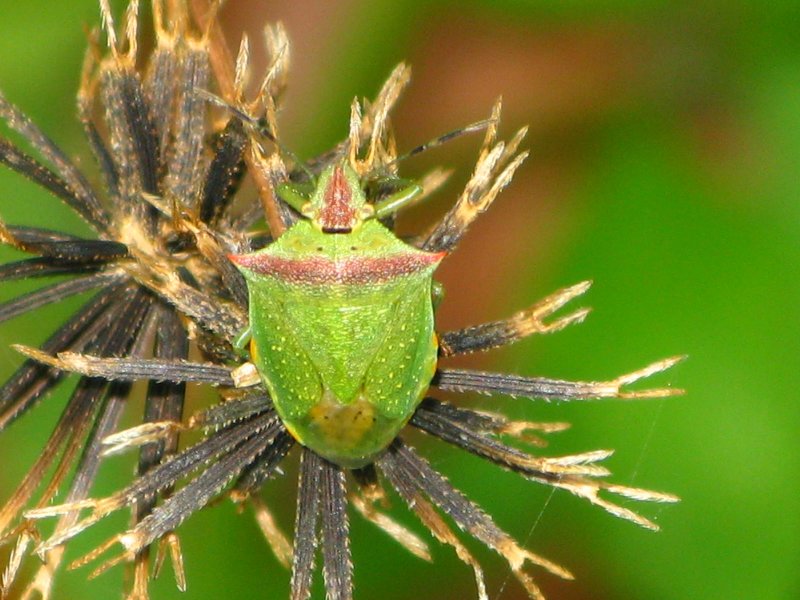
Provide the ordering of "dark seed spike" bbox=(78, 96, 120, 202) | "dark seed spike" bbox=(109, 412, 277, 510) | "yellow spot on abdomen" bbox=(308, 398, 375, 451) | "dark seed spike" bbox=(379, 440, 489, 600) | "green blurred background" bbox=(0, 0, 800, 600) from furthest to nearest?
"green blurred background" bbox=(0, 0, 800, 600), "dark seed spike" bbox=(78, 96, 120, 202), "dark seed spike" bbox=(379, 440, 489, 600), "dark seed spike" bbox=(109, 412, 277, 510), "yellow spot on abdomen" bbox=(308, 398, 375, 451)

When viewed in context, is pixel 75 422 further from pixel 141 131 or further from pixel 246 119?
pixel 246 119

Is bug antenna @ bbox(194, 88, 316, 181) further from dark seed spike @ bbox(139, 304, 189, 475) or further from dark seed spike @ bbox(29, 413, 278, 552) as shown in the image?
dark seed spike @ bbox(29, 413, 278, 552)

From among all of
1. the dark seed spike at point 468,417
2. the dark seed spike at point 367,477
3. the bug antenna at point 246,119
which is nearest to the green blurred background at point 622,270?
the dark seed spike at point 367,477

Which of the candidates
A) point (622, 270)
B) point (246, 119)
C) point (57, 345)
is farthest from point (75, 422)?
point (622, 270)

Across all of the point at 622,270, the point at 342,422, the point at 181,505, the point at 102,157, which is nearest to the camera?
the point at 342,422

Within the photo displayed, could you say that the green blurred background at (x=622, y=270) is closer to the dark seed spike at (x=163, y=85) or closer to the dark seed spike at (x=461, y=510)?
the dark seed spike at (x=461, y=510)

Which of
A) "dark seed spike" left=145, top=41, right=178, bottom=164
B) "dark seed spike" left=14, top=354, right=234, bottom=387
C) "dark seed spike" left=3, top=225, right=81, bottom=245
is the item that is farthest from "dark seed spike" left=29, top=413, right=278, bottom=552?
"dark seed spike" left=145, top=41, right=178, bottom=164

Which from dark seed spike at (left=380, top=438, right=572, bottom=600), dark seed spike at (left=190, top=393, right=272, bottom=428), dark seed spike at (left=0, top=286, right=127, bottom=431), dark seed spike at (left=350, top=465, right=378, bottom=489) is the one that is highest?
dark seed spike at (left=0, top=286, right=127, bottom=431)
